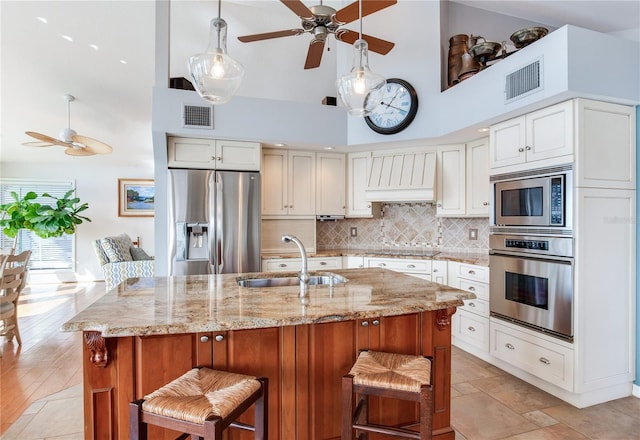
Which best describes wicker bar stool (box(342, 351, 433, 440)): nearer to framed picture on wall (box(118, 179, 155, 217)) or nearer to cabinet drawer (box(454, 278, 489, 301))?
cabinet drawer (box(454, 278, 489, 301))

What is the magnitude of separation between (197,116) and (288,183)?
52.1 inches

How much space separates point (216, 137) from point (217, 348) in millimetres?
2621

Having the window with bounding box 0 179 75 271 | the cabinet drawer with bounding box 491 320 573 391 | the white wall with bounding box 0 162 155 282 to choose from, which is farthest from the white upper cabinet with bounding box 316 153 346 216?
the window with bounding box 0 179 75 271

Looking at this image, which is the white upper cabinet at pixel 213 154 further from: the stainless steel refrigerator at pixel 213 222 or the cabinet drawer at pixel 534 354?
the cabinet drawer at pixel 534 354

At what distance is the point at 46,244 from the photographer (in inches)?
301

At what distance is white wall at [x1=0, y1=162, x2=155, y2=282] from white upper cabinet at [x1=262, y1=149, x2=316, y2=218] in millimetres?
5095

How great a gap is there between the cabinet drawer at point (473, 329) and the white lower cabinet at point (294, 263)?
1.50 meters

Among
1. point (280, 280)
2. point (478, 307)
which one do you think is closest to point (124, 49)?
point (280, 280)

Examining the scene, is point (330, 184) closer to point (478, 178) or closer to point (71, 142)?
point (478, 178)

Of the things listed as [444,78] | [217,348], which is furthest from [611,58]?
[217,348]

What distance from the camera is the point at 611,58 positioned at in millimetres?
2469

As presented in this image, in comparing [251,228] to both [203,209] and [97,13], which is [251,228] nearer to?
[203,209]

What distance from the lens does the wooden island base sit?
4.92 ft

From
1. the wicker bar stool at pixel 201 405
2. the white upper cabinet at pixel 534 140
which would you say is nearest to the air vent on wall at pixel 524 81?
the white upper cabinet at pixel 534 140
